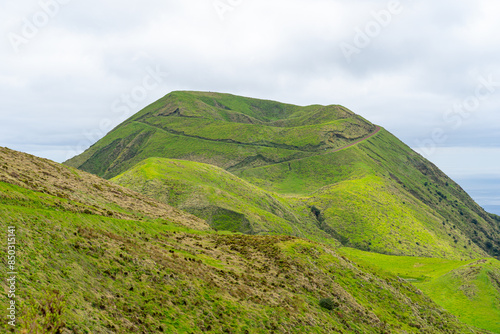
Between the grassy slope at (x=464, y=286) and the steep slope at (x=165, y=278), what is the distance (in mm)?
17693

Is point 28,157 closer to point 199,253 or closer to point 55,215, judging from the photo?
point 55,215

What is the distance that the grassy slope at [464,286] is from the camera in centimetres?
7969

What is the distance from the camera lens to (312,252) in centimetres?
5706

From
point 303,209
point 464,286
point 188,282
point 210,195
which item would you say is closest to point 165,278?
point 188,282

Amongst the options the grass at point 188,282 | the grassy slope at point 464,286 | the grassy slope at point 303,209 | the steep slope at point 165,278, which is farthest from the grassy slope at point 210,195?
the grass at point 188,282

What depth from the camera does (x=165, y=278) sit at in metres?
33.6

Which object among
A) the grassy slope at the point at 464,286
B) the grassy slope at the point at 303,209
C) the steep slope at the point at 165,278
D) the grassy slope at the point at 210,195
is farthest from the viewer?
the grassy slope at the point at 303,209

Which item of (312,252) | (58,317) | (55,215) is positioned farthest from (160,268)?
(312,252)

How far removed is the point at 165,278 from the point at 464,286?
308 ft

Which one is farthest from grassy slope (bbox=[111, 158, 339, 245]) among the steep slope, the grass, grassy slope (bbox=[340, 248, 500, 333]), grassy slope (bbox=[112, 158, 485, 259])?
the grass

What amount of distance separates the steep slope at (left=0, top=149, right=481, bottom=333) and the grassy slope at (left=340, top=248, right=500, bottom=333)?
17.7 meters

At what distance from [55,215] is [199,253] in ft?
65.0

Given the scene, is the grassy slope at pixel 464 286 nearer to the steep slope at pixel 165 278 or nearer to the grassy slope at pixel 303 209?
the steep slope at pixel 165 278

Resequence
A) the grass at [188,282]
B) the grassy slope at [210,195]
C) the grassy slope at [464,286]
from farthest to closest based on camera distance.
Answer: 1. the grassy slope at [210,195]
2. the grassy slope at [464,286]
3. the grass at [188,282]
